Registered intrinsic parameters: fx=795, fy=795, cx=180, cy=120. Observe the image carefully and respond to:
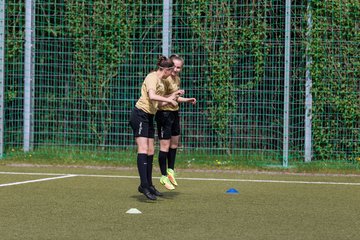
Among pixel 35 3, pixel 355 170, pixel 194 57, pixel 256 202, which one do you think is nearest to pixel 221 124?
pixel 194 57

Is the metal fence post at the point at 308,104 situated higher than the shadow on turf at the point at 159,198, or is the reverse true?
the metal fence post at the point at 308,104

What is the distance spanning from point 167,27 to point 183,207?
6409mm

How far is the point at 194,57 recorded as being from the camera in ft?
47.9

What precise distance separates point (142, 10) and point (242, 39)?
2025mm

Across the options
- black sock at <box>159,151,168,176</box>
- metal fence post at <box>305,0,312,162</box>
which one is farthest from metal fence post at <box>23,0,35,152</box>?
black sock at <box>159,151,168,176</box>

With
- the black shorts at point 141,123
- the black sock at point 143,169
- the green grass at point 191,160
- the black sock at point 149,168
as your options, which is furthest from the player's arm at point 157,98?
the green grass at point 191,160

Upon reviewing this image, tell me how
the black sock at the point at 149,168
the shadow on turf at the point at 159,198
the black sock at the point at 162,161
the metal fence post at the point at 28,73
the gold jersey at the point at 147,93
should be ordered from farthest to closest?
the metal fence post at the point at 28,73 → the black sock at the point at 162,161 → the black sock at the point at 149,168 → the shadow on turf at the point at 159,198 → the gold jersey at the point at 147,93

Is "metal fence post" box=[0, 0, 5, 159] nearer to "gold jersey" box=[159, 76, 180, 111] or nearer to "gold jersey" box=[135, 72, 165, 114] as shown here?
"gold jersey" box=[159, 76, 180, 111]

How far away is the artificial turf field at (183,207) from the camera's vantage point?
682 centimetres

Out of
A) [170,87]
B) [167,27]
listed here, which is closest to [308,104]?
[167,27]

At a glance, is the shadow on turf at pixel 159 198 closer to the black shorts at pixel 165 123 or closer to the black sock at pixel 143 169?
the black sock at pixel 143 169

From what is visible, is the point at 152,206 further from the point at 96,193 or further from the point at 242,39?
the point at 242,39

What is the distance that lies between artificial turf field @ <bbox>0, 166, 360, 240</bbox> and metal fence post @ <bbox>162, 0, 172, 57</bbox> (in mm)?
2709

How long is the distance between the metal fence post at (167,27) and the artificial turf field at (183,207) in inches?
107
